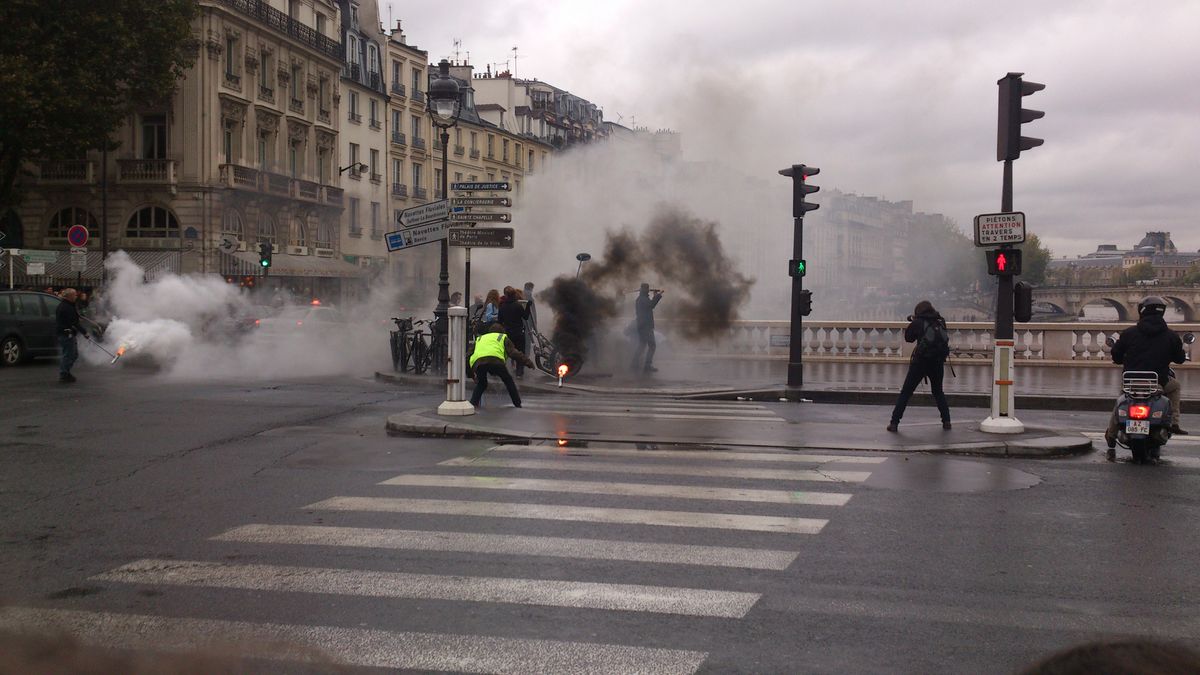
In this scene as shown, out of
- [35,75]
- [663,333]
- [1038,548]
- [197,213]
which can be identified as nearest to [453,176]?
[197,213]

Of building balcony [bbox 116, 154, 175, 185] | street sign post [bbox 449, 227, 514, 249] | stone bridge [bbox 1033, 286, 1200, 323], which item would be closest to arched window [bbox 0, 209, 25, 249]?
building balcony [bbox 116, 154, 175, 185]

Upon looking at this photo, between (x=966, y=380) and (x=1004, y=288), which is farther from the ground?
(x=1004, y=288)

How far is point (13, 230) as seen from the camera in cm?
3909

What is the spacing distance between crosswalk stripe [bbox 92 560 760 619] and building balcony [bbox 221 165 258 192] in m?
35.8

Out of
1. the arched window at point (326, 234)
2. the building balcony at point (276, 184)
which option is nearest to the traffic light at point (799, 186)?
the building balcony at point (276, 184)

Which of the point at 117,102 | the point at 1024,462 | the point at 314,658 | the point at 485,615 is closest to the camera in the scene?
the point at 314,658

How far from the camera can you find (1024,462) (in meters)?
10.0

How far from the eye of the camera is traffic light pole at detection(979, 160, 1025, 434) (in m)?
11.7

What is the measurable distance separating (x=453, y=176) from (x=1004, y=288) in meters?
41.5

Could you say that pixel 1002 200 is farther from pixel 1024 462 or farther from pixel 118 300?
pixel 118 300

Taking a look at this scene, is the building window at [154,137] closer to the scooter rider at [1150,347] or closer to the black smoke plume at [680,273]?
the black smoke plume at [680,273]

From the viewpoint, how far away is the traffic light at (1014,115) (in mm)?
11742

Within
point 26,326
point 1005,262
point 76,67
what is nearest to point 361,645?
point 1005,262

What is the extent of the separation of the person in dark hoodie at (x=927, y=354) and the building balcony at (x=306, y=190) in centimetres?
3635
